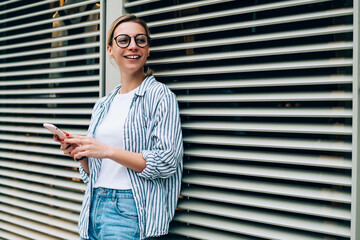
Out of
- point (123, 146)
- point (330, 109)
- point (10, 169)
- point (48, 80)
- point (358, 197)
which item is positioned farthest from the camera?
point (10, 169)

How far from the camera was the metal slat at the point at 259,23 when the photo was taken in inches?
63.7

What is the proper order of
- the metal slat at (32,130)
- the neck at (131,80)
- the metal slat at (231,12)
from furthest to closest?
the metal slat at (32,130) < the neck at (131,80) < the metal slat at (231,12)

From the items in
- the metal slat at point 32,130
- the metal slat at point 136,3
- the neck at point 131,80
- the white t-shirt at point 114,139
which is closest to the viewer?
the white t-shirt at point 114,139

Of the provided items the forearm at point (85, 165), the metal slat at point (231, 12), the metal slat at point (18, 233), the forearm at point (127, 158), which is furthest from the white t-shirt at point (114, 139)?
the metal slat at point (18, 233)

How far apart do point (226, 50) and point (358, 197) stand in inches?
43.7

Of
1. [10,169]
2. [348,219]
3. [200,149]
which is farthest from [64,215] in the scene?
[348,219]

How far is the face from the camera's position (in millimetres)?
1984

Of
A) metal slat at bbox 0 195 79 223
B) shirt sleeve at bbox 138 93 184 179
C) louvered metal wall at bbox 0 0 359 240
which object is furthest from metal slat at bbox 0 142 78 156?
shirt sleeve at bbox 138 93 184 179

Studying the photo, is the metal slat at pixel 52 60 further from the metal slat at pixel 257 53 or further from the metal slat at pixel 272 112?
the metal slat at pixel 272 112

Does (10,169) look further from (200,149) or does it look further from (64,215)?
→ (200,149)

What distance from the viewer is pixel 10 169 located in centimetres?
352

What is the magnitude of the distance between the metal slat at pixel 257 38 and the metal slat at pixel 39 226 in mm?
1824

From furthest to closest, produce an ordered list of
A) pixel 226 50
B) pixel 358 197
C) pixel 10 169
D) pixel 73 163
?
1. pixel 10 169
2. pixel 73 163
3. pixel 226 50
4. pixel 358 197

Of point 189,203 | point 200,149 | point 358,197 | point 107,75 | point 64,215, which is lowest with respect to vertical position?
point 64,215
